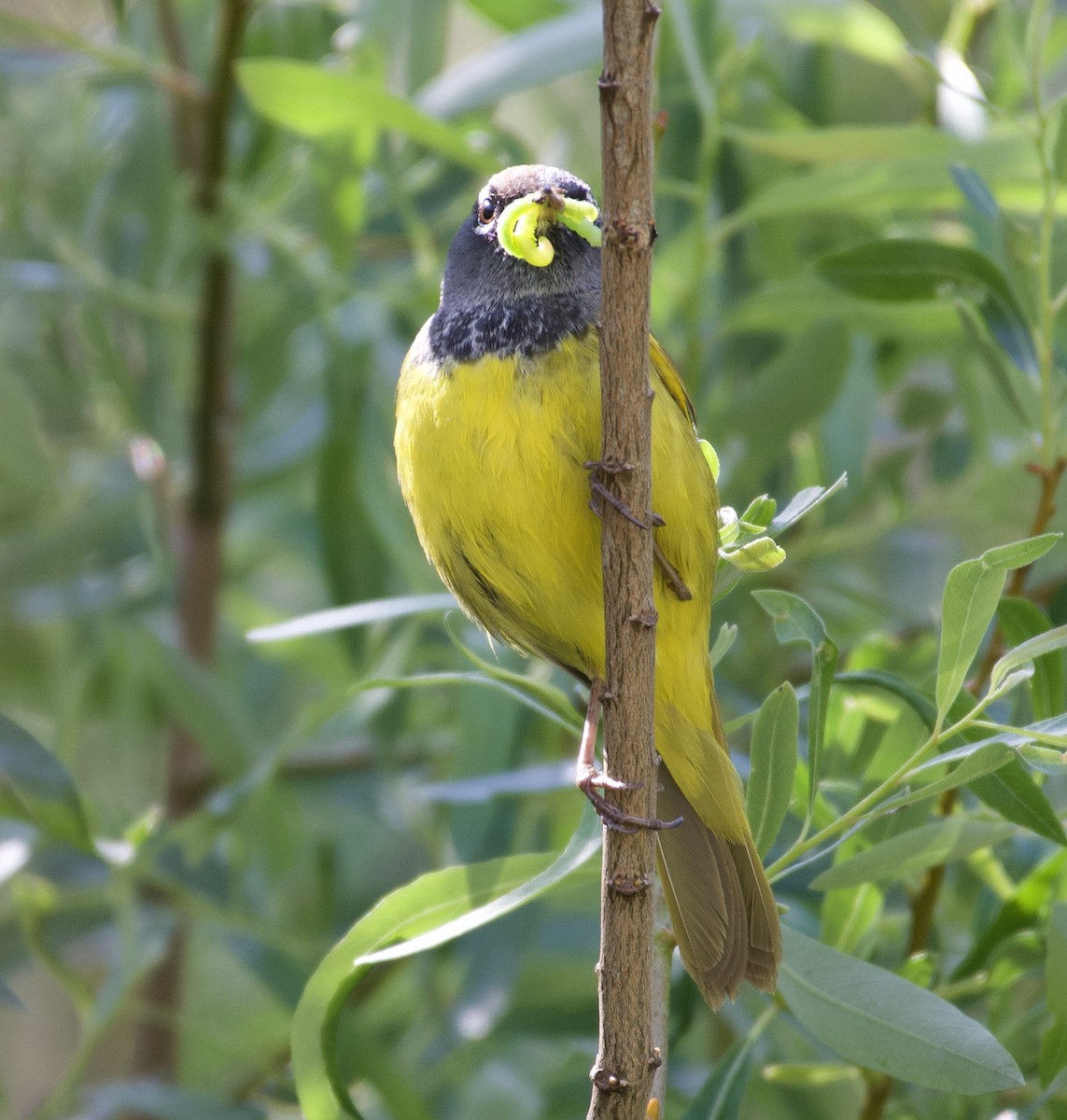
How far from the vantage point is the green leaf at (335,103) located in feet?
7.52

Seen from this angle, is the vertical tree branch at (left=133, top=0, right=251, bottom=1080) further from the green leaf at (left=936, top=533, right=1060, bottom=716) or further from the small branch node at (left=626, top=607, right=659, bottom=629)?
the green leaf at (left=936, top=533, right=1060, bottom=716)

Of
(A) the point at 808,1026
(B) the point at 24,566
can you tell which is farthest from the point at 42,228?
(A) the point at 808,1026

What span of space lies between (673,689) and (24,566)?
170cm

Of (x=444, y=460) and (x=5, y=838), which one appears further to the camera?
(x=5, y=838)

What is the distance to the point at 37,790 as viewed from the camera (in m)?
2.08

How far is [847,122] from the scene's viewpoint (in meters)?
3.61

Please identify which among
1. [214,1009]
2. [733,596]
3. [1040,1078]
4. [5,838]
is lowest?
[214,1009]

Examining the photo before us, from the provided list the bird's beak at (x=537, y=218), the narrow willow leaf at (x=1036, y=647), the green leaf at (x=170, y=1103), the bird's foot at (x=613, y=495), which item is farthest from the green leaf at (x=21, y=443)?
the narrow willow leaf at (x=1036, y=647)

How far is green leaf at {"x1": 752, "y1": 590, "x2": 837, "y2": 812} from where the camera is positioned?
157 cm

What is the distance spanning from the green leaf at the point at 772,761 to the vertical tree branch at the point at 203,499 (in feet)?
5.18

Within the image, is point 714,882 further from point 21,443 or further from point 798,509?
point 21,443

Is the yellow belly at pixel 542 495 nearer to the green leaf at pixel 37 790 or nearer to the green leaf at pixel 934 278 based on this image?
the green leaf at pixel 934 278

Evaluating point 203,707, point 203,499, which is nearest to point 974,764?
point 203,707

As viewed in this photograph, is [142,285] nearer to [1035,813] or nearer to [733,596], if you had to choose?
[733,596]
